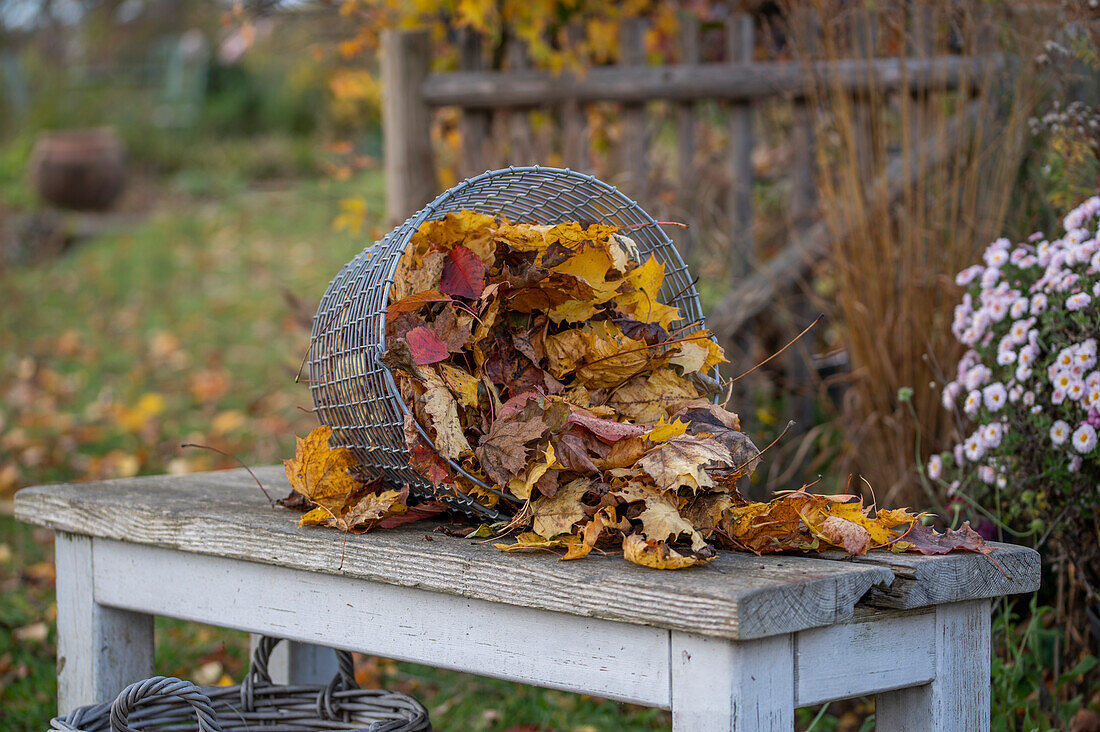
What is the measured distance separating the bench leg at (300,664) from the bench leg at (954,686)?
3.89 feet

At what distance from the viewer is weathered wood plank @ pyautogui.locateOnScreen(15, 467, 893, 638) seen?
1.13 m

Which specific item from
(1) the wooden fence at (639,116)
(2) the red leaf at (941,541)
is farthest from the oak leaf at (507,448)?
(1) the wooden fence at (639,116)

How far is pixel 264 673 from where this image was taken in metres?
1.88

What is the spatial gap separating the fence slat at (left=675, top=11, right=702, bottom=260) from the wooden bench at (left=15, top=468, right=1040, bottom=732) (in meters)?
1.85

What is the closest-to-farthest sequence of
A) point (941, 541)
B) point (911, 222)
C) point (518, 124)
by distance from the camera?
point (941, 541)
point (911, 222)
point (518, 124)

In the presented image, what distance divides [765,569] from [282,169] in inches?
394

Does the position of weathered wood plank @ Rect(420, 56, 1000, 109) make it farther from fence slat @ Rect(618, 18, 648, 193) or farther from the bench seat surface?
the bench seat surface

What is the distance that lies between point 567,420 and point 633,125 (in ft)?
6.65

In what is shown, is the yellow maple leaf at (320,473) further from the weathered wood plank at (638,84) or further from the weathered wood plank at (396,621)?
the weathered wood plank at (638,84)

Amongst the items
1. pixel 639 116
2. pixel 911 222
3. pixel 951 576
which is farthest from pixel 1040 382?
pixel 639 116

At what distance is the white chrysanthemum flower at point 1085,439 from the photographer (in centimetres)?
176

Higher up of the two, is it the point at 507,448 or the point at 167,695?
the point at 507,448

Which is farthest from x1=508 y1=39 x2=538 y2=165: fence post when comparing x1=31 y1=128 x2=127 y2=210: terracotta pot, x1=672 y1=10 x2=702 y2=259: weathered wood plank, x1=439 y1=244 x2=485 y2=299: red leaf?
x1=31 y1=128 x2=127 y2=210: terracotta pot

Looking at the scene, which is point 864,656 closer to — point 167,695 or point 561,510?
point 561,510
